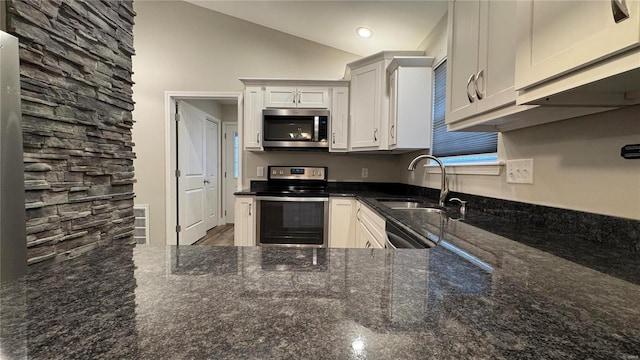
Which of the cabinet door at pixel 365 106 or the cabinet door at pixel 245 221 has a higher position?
the cabinet door at pixel 365 106

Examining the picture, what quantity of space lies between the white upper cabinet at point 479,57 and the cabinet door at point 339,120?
1.53 meters


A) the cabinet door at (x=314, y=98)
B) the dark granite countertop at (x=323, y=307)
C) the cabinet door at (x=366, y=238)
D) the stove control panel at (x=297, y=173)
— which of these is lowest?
the cabinet door at (x=366, y=238)

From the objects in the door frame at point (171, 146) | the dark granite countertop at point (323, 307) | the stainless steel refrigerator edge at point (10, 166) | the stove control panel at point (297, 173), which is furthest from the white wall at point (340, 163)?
the dark granite countertop at point (323, 307)

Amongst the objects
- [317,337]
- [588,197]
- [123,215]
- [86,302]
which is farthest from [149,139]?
[588,197]

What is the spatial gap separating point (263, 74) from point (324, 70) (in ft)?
A: 2.52

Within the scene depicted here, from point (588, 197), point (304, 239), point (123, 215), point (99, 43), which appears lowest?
point (304, 239)

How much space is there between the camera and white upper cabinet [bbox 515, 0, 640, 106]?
1.96 feet

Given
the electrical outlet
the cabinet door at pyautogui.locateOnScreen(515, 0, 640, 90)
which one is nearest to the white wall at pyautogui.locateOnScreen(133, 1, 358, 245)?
the electrical outlet

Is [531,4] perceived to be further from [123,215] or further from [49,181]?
[123,215]

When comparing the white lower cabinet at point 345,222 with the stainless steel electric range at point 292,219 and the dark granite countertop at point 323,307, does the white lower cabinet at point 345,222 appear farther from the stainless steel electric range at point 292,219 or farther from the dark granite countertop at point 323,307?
the dark granite countertop at point 323,307

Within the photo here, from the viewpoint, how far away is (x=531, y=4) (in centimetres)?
88

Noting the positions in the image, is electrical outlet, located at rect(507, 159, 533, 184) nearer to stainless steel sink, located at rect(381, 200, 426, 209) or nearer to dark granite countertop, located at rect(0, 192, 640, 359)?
dark granite countertop, located at rect(0, 192, 640, 359)

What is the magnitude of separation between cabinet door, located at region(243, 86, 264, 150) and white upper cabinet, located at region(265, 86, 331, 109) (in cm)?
10

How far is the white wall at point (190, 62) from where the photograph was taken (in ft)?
11.1
